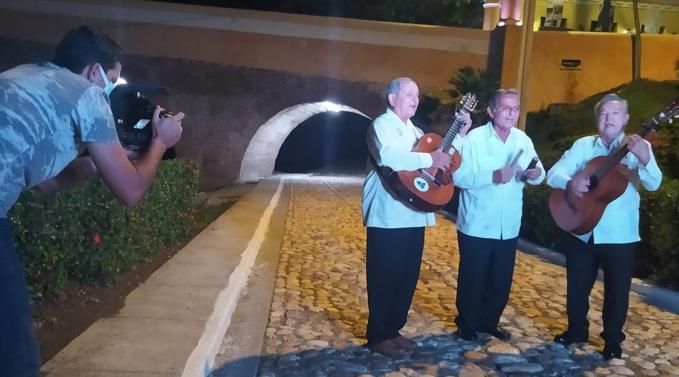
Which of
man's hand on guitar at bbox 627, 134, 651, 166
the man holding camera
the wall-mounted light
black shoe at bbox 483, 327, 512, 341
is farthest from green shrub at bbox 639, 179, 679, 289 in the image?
the wall-mounted light

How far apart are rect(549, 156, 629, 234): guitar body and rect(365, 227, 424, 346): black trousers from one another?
1.01 m

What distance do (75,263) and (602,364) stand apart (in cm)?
381

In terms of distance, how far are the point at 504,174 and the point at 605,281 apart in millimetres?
978

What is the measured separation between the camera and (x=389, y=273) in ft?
14.0

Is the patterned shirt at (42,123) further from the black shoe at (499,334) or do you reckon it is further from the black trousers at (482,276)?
the black shoe at (499,334)

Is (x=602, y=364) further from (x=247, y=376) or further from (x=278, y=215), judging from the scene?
(x=278, y=215)

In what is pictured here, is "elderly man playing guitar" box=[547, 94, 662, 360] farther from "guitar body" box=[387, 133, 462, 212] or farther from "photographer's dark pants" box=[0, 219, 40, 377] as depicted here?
"photographer's dark pants" box=[0, 219, 40, 377]

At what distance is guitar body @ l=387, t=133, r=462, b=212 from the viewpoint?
4.11m

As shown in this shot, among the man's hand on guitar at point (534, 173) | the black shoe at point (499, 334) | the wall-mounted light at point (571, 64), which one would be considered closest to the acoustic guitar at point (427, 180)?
the man's hand on guitar at point (534, 173)

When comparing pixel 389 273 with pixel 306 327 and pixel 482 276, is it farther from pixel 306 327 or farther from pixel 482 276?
pixel 306 327

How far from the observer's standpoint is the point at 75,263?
196 inches

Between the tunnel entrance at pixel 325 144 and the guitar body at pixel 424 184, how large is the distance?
26.2 m

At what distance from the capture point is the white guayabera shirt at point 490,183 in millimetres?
4562

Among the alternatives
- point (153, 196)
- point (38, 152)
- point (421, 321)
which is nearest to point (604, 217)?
point (421, 321)
